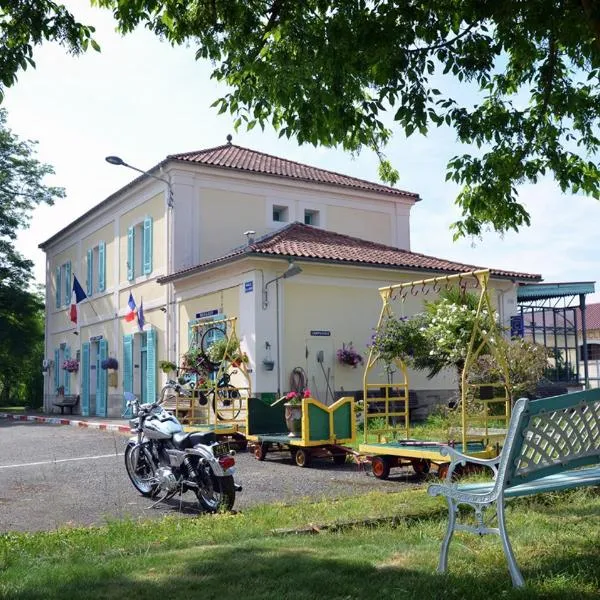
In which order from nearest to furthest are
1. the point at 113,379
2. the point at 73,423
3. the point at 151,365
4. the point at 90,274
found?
the point at 151,365 → the point at 73,423 → the point at 113,379 → the point at 90,274

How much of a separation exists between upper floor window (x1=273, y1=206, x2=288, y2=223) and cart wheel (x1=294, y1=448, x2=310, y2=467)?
1229cm

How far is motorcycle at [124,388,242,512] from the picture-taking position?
734cm

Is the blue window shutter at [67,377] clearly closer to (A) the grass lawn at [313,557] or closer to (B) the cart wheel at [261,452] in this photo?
(B) the cart wheel at [261,452]

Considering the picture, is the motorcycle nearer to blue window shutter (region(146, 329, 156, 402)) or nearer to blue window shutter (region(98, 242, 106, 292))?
blue window shutter (region(146, 329, 156, 402))

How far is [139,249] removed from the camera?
23688 mm

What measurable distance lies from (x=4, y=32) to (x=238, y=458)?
7704mm

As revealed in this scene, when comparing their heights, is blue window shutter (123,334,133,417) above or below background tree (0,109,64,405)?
below

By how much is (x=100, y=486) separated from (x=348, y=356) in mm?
9850

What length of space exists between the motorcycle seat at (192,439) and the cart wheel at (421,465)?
10.2ft

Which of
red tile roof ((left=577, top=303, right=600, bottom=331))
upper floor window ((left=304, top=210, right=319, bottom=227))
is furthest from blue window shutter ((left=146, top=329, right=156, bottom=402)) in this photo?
red tile roof ((left=577, top=303, right=600, bottom=331))

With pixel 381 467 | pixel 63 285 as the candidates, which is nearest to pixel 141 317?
pixel 63 285

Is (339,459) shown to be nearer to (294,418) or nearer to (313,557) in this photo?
(294,418)

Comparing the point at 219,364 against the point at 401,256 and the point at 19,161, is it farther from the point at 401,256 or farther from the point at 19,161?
the point at 19,161

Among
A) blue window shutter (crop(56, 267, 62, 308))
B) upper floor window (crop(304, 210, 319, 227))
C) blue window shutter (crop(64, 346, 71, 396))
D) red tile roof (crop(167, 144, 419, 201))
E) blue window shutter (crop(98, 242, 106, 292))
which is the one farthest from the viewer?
blue window shutter (crop(56, 267, 62, 308))
